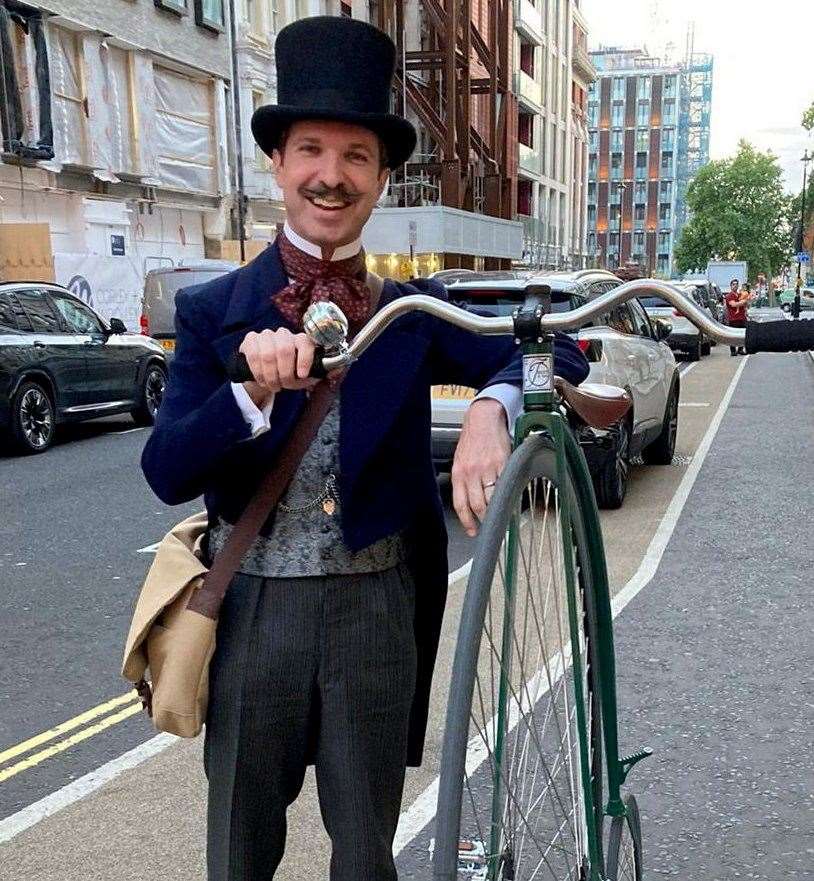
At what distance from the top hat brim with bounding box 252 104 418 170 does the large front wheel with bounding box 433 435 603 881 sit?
673 millimetres

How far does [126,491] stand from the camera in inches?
345

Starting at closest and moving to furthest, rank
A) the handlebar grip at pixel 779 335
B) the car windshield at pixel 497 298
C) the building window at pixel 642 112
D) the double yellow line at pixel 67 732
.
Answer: the handlebar grip at pixel 779 335
the double yellow line at pixel 67 732
the car windshield at pixel 497 298
the building window at pixel 642 112

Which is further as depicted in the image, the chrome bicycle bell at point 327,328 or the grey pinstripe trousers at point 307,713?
the grey pinstripe trousers at point 307,713

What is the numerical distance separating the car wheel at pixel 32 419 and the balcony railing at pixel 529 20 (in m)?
42.9

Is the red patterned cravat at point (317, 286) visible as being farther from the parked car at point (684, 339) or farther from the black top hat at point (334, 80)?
the parked car at point (684, 339)

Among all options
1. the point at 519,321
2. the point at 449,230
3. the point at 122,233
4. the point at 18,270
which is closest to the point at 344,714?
the point at 519,321

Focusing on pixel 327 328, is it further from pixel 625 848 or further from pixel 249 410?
pixel 625 848

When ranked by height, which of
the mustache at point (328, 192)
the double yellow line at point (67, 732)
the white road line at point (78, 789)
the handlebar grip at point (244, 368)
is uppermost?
the mustache at point (328, 192)

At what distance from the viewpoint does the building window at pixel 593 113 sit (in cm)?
12350

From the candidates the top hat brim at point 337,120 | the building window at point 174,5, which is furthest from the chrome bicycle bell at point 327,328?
the building window at point 174,5

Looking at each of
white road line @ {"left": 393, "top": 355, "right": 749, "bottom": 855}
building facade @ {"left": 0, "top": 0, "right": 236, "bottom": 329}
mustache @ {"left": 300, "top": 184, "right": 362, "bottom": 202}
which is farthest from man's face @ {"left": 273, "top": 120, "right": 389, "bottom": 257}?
building facade @ {"left": 0, "top": 0, "right": 236, "bottom": 329}

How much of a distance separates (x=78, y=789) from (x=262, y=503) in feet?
7.05

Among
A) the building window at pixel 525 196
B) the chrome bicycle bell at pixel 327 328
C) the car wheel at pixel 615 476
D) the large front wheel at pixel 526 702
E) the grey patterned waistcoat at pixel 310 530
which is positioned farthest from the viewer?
the building window at pixel 525 196

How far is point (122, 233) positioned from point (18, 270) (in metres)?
4.70
